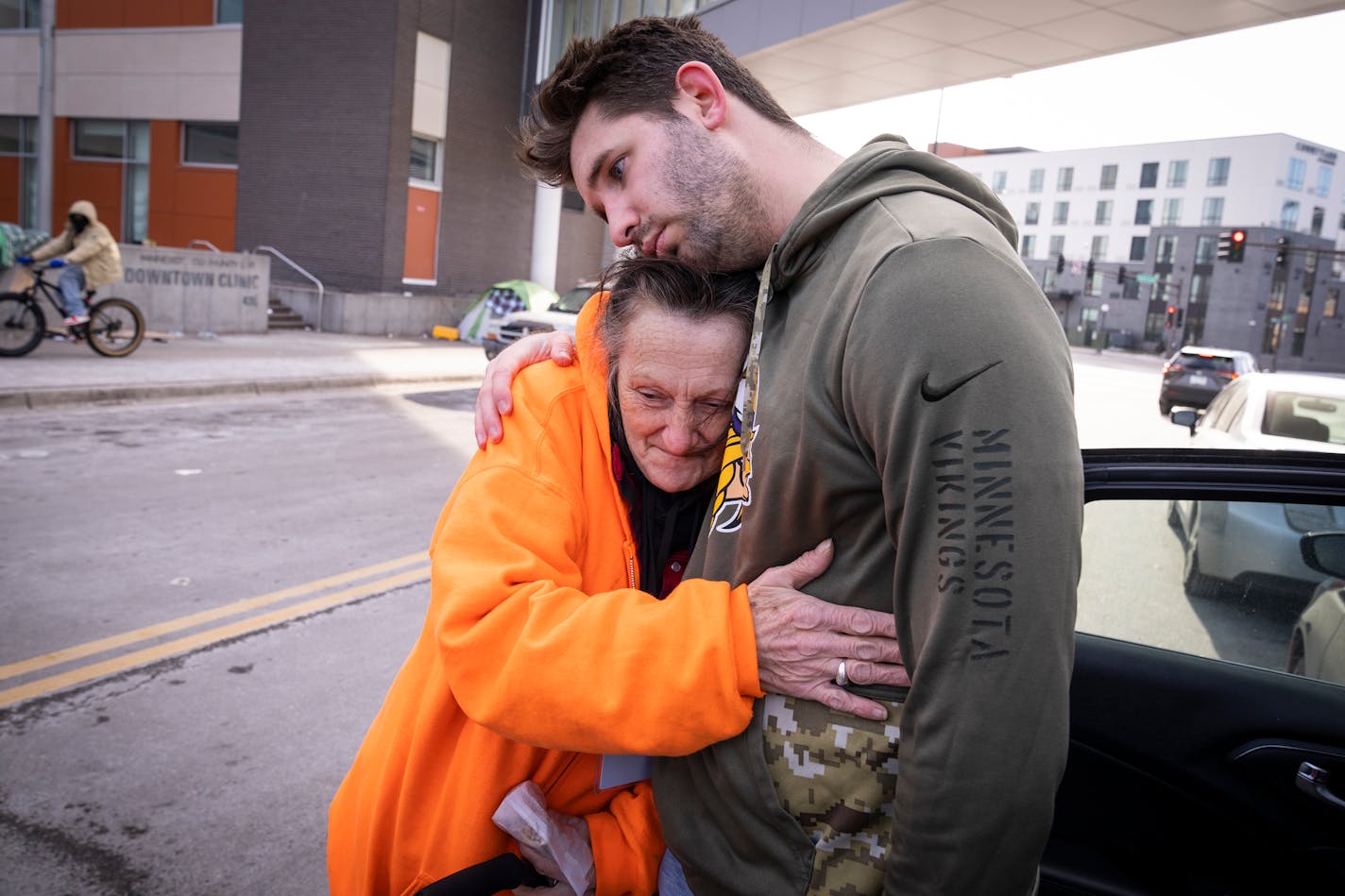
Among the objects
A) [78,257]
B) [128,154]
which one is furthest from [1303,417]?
[128,154]

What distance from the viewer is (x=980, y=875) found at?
106 centimetres

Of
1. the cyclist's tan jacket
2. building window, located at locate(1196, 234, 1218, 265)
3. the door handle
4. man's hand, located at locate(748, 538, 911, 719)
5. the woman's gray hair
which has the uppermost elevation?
building window, located at locate(1196, 234, 1218, 265)

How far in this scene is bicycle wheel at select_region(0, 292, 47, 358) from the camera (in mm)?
12297

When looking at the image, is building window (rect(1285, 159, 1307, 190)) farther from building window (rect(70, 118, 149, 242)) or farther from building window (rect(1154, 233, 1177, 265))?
building window (rect(70, 118, 149, 242))

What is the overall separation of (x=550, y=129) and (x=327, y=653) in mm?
3316

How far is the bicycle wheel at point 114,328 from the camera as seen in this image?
1325 centimetres

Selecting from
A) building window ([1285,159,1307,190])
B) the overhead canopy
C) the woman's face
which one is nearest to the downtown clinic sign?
the overhead canopy

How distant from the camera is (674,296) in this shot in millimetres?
1684

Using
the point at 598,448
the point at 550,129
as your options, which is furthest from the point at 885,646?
the point at 550,129

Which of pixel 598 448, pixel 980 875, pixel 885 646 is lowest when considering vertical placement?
pixel 980 875

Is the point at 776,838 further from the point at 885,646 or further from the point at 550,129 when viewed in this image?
the point at 550,129

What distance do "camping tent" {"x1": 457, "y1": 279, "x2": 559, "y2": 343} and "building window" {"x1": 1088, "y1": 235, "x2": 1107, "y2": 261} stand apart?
249 ft

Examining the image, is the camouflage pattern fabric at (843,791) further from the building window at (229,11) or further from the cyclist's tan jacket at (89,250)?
the building window at (229,11)

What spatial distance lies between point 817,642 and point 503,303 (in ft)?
67.3
